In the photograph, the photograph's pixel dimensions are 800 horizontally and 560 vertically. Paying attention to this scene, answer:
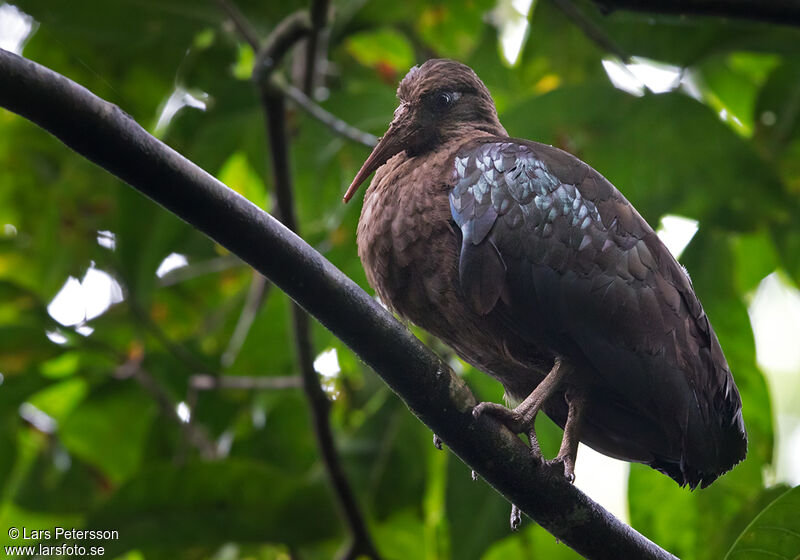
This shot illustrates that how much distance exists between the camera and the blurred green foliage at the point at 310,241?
12.3ft

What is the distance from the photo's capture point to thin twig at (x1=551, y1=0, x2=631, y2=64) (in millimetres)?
4164

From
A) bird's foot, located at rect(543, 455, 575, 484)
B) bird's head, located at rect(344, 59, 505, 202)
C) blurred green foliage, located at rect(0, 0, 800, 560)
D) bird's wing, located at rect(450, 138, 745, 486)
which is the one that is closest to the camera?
bird's foot, located at rect(543, 455, 575, 484)

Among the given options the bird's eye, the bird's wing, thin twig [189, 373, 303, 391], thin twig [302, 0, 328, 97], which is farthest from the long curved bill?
thin twig [189, 373, 303, 391]

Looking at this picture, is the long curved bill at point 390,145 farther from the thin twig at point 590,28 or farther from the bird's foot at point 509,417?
the thin twig at point 590,28

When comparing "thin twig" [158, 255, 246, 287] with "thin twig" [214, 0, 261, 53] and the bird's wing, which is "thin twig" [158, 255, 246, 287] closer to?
"thin twig" [214, 0, 261, 53]

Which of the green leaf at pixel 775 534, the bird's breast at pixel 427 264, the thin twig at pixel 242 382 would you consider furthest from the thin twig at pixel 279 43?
the green leaf at pixel 775 534

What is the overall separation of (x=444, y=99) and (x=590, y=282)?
0.79m

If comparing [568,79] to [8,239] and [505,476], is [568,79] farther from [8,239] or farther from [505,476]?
[8,239]

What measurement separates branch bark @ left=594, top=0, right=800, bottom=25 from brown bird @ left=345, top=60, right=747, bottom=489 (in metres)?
1.08

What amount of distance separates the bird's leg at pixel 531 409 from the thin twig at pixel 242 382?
8.42ft

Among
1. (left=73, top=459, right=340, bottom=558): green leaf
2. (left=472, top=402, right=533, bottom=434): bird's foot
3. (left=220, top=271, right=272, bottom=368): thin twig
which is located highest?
(left=220, top=271, right=272, bottom=368): thin twig

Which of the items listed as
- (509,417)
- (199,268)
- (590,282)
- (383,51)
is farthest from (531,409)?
(383,51)

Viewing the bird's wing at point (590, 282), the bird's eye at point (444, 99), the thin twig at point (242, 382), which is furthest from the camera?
the thin twig at point (242, 382)

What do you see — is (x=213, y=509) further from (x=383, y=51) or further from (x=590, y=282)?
(x=383, y=51)
